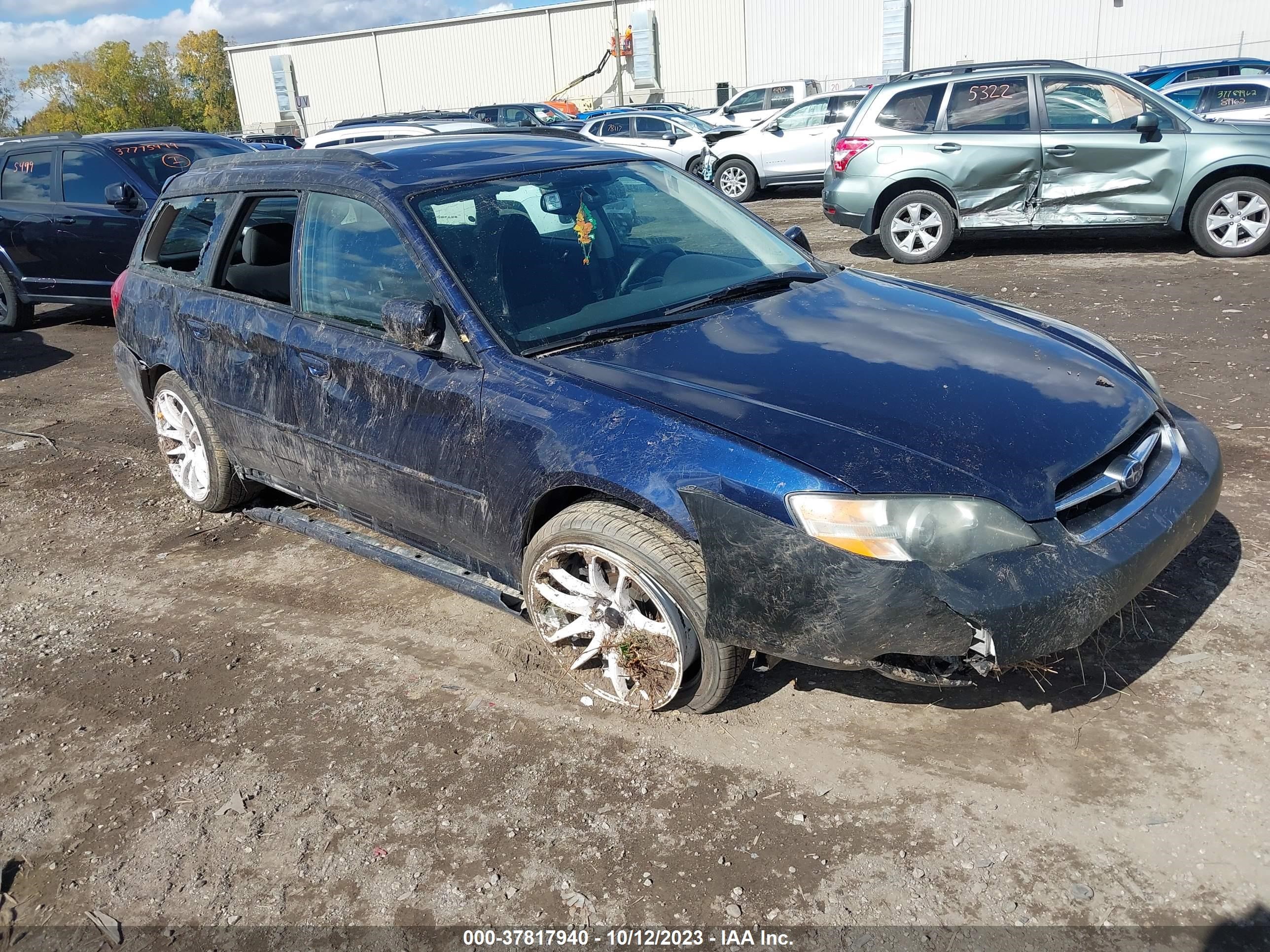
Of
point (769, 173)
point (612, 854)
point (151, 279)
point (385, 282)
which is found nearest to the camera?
point (612, 854)

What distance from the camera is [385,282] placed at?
3.61 m

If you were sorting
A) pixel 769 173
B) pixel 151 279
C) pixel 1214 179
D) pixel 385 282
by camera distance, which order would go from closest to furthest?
pixel 385 282 → pixel 151 279 → pixel 1214 179 → pixel 769 173

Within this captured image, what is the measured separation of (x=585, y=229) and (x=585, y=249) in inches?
5.2

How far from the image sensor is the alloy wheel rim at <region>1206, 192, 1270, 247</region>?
8.98m

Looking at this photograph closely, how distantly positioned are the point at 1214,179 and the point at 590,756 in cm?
877

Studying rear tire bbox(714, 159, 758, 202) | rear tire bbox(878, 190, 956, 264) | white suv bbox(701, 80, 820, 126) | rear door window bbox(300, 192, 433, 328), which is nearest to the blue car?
white suv bbox(701, 80, 820, 126)

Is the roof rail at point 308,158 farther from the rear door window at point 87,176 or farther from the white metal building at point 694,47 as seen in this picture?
the white metal building at point 694,47

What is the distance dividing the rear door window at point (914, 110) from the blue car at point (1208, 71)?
11.7 m

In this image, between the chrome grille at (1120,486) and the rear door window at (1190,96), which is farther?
the rear door window at (1190,96)

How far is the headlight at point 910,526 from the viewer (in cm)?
257

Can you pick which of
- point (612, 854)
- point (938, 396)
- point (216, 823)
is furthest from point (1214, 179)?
point (216, 823)

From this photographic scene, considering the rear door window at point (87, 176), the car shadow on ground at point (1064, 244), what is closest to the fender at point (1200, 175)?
the car shadow on ground at point (1064, 244)

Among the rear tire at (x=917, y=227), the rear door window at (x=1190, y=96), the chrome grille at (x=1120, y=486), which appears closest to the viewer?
the chrome grille at (x=1120, y=486)

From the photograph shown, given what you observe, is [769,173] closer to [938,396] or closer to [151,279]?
[151,279]
